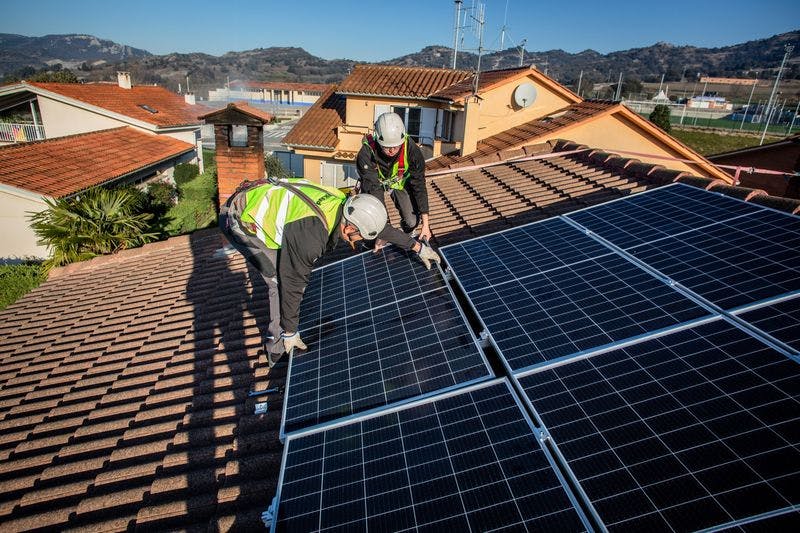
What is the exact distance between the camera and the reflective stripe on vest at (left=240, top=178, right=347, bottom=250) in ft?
16.2

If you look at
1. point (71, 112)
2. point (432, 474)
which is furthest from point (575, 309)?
point (71, 112)

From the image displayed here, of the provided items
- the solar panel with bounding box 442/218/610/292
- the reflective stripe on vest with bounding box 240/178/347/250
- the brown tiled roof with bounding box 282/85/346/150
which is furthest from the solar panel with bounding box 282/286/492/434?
the brown tiled roof with bounding box 282/85/346/150

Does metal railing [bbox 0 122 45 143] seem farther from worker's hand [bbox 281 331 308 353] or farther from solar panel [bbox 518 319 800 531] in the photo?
solar panel [bbox 518 319 800 531]

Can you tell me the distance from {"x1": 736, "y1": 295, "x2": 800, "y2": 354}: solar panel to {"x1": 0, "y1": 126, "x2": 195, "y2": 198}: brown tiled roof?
901 inches

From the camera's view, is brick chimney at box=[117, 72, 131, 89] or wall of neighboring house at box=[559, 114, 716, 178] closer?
wall of neighboring house at box=[559, 114, 716, 178]

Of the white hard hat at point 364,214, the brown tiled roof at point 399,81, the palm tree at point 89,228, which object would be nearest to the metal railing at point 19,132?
the brown tiled roof at point 399,81

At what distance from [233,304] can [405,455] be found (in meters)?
5.48

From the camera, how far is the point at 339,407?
12.9ft

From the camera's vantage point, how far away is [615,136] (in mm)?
14531

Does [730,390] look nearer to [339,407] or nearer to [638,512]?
[638,512]

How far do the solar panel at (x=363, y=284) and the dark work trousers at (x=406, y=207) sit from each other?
3.63 ft

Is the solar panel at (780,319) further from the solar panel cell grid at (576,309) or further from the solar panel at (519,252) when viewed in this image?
the solar panel at (519,252)

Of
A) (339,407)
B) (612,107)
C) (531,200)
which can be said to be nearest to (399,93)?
(612,107)

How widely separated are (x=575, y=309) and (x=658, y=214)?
104 inches
